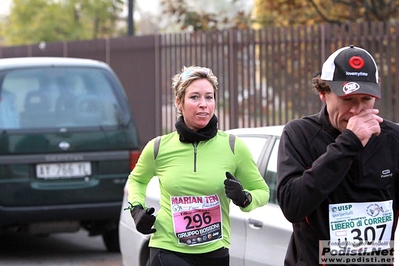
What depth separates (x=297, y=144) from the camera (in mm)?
3158

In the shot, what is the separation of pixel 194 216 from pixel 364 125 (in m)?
1.42

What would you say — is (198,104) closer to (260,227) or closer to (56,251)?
(260,227)

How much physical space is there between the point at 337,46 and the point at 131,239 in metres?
5.68

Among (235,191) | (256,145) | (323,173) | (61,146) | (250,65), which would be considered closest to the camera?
(323,173)

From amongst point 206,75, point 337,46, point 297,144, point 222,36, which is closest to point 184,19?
point 222,36

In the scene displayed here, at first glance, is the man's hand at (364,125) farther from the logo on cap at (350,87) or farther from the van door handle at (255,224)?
the van door handle at (255,224)

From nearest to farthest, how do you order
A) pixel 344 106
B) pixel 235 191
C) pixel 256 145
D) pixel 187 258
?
pixel 344 106 < pixel 235 191 < pixel 187 258 < pixel 256 145

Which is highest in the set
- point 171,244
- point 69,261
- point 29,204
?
point 171,244

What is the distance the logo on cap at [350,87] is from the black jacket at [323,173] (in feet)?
0.48

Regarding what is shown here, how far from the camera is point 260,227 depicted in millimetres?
5195

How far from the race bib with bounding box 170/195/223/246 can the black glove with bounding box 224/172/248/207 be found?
0.23 meters

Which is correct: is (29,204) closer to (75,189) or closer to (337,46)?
A: (75,189)

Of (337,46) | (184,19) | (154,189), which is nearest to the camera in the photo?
(154,189)

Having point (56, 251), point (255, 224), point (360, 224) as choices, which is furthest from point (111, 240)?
point (360, 224)
